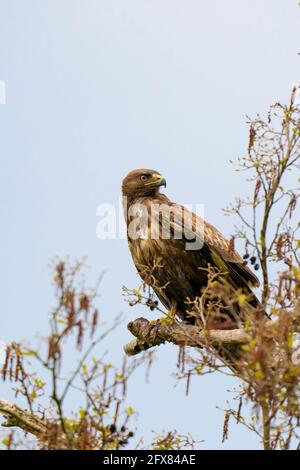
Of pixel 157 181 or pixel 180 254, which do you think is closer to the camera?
pixel 180 254

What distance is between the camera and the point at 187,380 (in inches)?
245

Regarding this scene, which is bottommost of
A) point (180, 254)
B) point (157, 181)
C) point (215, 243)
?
point (180, 254)

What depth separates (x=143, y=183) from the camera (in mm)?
10766

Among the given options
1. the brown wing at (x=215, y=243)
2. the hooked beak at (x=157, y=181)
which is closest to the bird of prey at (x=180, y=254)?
A: the brown wing at (x=215, y=243)

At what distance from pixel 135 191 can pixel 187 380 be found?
4887 millimetres

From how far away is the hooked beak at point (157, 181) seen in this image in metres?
10.7

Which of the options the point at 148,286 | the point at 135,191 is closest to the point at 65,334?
the point at 148,286

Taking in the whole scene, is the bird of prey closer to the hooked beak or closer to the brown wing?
the brown wing

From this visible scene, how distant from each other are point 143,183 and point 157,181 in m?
0.20

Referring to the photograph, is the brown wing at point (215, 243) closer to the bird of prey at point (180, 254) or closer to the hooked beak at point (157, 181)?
the bird of prey at point (180, 254)

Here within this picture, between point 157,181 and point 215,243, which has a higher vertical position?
point 157,181

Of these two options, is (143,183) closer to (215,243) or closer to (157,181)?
(157,181)

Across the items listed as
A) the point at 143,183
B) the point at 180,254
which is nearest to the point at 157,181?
the point at 143,183
